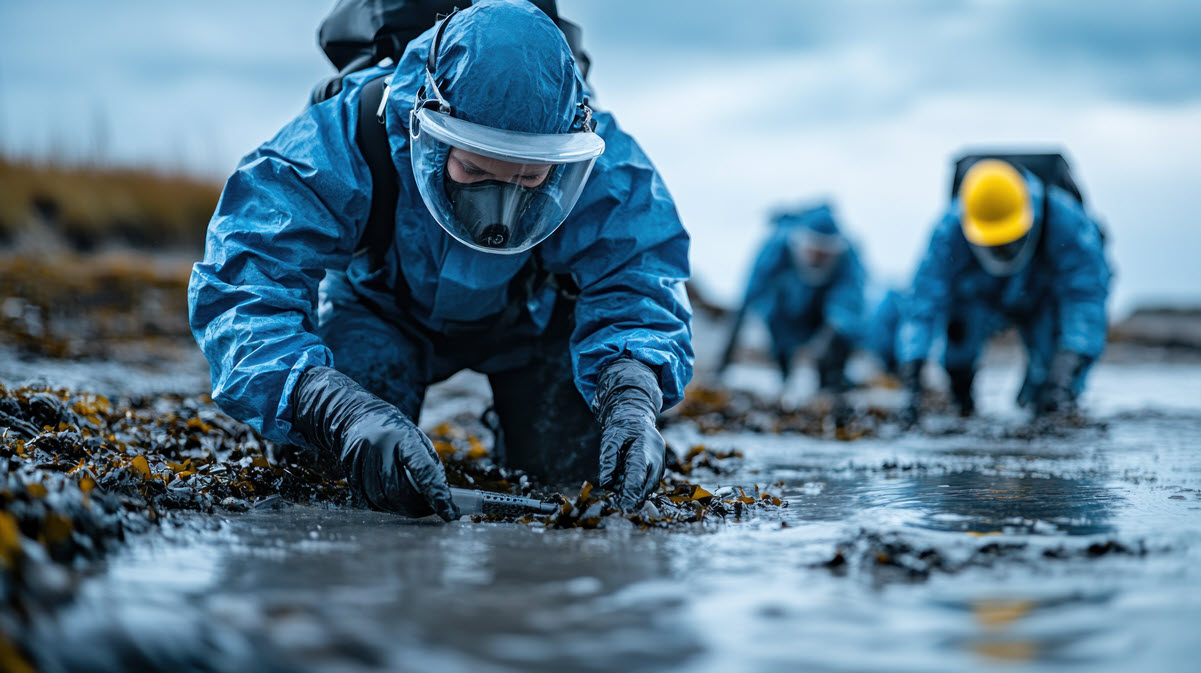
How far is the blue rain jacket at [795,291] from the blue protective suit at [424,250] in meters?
8.08

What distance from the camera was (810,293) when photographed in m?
11.7

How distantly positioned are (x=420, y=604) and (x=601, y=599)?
1.03 ft

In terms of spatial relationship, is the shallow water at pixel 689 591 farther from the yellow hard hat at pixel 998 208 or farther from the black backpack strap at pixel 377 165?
the yellow hard hat at pixel 998 208

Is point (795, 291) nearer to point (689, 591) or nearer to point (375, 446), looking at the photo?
point (375, 446)

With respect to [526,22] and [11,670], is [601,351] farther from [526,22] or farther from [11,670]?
[11,670]

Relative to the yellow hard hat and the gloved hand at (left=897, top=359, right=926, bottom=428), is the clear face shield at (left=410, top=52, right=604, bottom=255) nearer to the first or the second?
the gloved hand at (left=897, top=359, right=926, bottom=428)

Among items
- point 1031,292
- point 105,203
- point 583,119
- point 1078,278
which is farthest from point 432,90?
point 105,203

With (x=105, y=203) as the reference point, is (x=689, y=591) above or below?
below

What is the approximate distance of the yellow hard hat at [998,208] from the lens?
6777mm

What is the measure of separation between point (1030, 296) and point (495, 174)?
5424 mm

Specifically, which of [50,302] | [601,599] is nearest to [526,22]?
[601,599]

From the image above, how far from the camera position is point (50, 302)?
1079cm

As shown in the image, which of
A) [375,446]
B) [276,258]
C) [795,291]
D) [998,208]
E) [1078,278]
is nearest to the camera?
[375,446]

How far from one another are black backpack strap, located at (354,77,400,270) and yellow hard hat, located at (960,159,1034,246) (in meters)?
4.78
